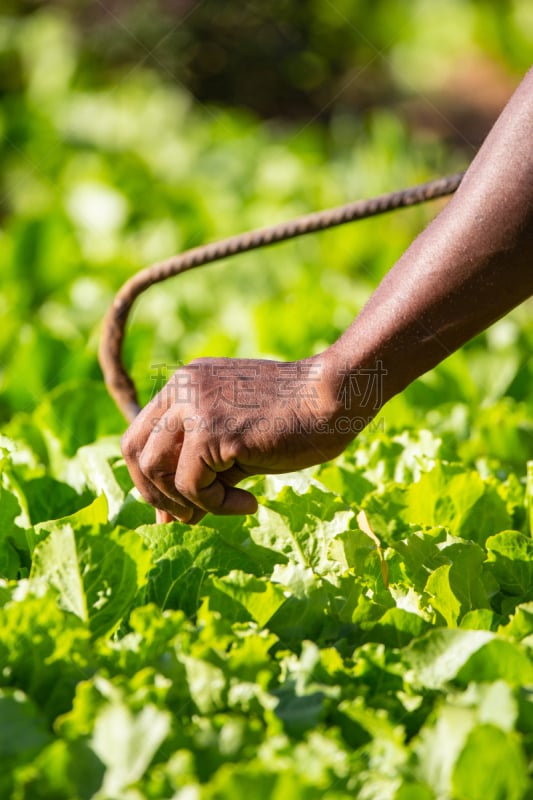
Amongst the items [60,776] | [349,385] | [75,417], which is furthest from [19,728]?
[75,417]

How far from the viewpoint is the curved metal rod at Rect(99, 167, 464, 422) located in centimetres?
218

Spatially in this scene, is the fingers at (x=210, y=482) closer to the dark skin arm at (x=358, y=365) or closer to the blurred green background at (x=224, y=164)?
the dark skin arm at (x=358, y=365)

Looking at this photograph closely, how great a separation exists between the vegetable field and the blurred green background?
23 mm

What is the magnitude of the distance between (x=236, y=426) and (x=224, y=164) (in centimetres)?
458

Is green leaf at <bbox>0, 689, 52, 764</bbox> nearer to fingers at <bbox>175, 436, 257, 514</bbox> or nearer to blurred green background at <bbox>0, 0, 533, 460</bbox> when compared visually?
fingers at <bbox>175, 436, 257, 514</bbox>

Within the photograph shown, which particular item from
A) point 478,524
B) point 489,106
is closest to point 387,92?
point 489,106

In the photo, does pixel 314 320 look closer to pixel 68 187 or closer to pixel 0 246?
pixel 0 246

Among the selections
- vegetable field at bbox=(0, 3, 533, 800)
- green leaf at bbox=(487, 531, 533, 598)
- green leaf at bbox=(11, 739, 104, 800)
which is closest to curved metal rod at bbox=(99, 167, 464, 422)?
vegetable field at bbox=(0, 3, 533, 800)

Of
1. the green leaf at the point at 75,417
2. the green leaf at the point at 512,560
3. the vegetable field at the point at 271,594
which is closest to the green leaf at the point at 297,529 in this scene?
the vegetable field at the point at 271,594

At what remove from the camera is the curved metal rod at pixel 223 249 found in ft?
7.16

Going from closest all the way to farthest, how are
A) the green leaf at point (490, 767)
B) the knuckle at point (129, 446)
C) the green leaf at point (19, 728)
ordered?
the green leaf at point (490, 767), the green leaf at point (19, 728), the knuckle at point (129, 446)

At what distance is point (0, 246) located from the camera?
4.46 m

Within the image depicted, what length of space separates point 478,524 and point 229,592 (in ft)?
2.24

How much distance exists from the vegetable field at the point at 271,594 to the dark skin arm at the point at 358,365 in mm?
149
